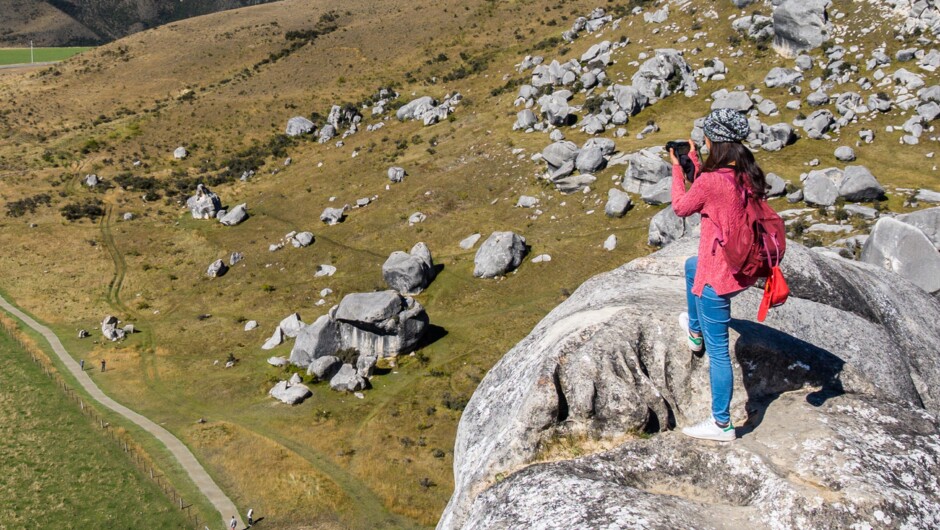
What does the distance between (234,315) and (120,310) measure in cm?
1380

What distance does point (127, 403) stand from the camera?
5459 cm

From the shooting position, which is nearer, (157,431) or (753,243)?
(753,243)

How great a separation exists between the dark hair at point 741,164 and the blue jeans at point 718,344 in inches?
81.9

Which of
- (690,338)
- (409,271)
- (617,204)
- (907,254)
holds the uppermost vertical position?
(690,338)

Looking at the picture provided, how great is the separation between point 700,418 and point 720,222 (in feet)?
15.7

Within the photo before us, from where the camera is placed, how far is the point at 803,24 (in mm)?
77062

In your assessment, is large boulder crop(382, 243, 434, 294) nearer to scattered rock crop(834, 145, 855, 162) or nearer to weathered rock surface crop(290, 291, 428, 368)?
weathered rock surface crop(290, 291, 428, 368)

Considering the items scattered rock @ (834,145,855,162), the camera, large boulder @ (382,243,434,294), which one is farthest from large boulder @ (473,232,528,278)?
the camera

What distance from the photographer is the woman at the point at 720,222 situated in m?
12.9

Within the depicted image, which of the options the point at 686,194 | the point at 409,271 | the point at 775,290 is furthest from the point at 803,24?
the point at 775,290

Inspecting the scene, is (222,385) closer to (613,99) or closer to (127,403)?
(127,403)

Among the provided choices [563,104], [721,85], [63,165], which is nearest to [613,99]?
[563,104]

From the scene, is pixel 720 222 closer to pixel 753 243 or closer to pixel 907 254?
pixel 753 243

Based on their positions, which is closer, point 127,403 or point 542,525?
point 542,525
